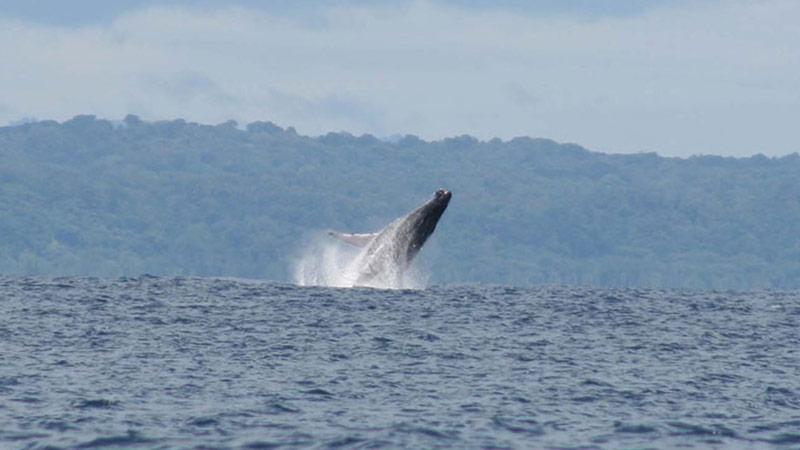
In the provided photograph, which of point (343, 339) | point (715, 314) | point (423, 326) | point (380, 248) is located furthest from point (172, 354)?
point (715, 314)

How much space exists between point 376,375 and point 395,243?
51.5 feet

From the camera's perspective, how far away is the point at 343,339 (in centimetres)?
3881

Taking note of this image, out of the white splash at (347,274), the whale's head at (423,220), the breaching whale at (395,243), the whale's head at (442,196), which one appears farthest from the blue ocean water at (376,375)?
the whale's head at (442,196)

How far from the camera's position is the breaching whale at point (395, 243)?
149 feet

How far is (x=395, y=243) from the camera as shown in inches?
1871

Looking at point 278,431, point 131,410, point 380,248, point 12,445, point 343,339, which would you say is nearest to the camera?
point 12,445

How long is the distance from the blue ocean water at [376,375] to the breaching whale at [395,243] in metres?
1.31

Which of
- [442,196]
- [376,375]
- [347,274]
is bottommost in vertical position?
[376,375]

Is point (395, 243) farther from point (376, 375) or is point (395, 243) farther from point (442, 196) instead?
point (376, 375)

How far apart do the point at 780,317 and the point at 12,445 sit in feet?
135

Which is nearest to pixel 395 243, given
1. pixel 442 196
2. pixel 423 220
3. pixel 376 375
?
pixel 423 220

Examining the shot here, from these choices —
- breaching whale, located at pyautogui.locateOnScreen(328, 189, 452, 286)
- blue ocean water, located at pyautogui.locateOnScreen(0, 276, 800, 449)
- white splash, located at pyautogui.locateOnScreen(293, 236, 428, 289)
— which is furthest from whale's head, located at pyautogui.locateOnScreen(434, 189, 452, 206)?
white splash, located at pyautogui.locateOnScreen(293, 236, 428, 289)

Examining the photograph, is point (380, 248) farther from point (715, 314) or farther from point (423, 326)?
point (715, 314)

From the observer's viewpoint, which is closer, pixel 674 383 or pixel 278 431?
pixel 278 431
